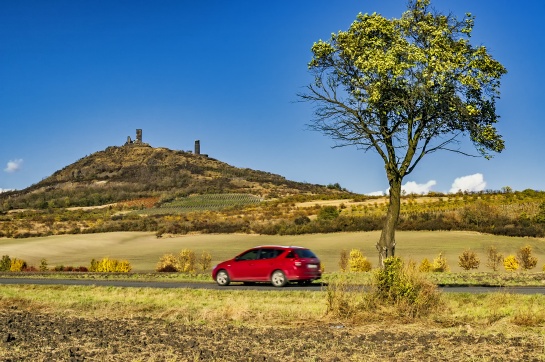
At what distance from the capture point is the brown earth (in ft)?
34.8

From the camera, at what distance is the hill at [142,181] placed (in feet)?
434

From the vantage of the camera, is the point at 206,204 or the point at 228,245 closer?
the point at 228,245

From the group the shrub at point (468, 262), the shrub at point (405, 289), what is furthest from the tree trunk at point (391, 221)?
the shrub at point (468, 262)

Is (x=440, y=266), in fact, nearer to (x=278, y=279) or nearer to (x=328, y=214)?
(x=278, y=279)

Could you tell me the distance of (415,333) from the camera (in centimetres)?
1288

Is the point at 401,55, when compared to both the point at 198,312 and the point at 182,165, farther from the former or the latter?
the point at 182,165

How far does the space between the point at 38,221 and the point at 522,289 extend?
80863 mm

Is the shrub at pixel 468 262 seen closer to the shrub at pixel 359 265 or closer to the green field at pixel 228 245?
the green field at pixel 228 245

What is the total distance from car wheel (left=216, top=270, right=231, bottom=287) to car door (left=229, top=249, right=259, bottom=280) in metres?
0.23

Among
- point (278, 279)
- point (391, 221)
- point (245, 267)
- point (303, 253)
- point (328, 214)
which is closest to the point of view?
point (278, 279)

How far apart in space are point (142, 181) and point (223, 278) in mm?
127396

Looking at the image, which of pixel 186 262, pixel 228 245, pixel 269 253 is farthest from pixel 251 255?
pixel 228 245

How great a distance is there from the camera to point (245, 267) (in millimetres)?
27641

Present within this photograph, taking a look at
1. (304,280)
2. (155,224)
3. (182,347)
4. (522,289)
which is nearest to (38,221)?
(155,224)
